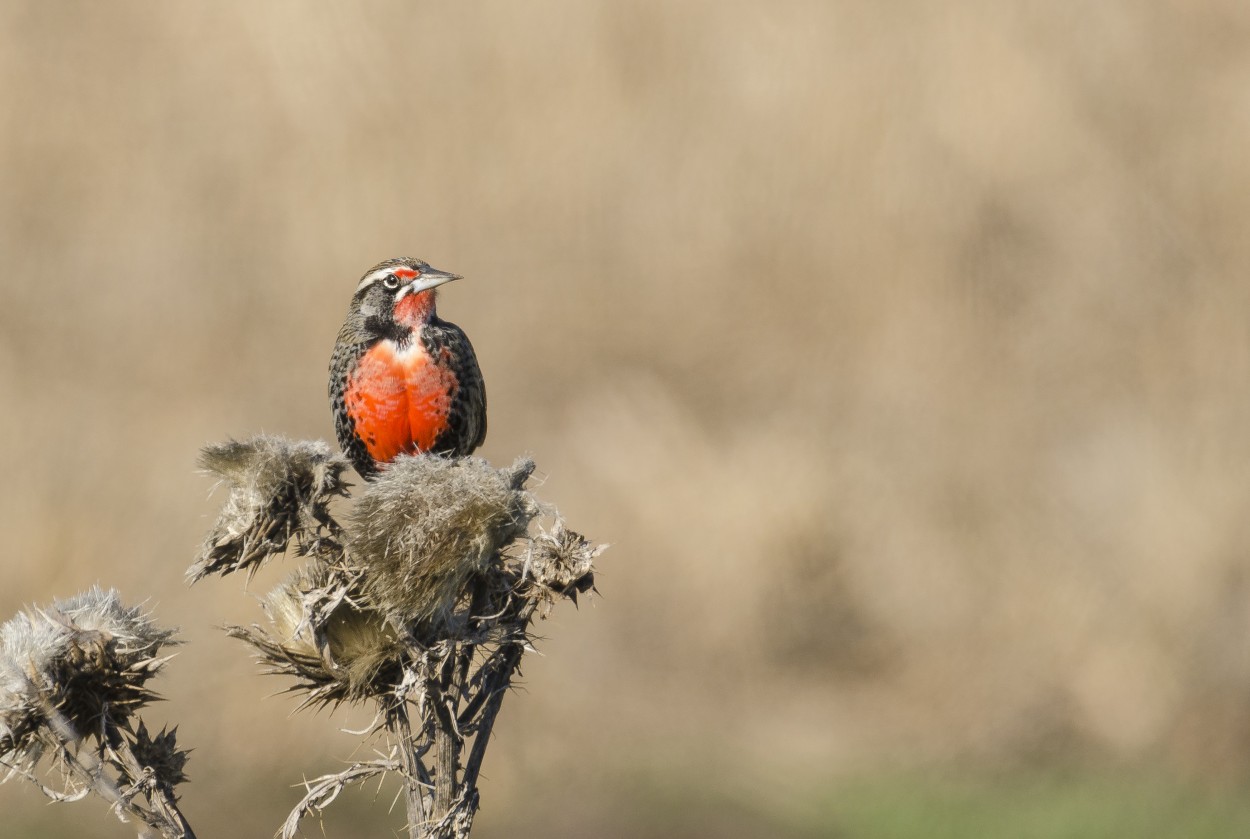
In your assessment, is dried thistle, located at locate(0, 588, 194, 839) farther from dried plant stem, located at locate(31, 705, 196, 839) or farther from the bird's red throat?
the bird's red throat

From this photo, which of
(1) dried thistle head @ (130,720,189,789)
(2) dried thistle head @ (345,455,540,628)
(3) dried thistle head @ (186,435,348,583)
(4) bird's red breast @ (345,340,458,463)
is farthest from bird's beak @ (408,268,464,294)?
(1) dried thistle head @ (130,720,189,789)

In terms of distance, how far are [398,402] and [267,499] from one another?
767mm

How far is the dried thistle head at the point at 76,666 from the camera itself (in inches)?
90.3

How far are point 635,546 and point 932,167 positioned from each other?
207cm

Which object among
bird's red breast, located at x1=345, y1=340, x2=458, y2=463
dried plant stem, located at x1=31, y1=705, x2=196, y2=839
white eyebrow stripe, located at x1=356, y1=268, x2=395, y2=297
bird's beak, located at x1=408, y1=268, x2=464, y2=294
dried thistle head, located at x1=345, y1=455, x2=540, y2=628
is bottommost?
dried plant stem, located at x1=31, y1=705, x2=196, y2=839

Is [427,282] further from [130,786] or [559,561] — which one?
[130,786]

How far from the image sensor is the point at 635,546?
20.9 feet

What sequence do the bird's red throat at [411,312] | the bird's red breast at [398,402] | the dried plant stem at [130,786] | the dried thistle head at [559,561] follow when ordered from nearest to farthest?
the dried plant stem at [130,786], the dried thistle head at [559,561], the bird's red breast at [398,402], the bird's red throat at [411,312]

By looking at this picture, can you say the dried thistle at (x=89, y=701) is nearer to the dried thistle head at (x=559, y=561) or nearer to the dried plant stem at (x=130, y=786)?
the dried plant stem at (x=130, y=786)

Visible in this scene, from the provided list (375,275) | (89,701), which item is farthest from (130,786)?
(375,275)

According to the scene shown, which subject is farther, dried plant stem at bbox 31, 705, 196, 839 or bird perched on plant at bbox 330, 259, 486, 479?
bird perched on plant at bbox 330, 259, 486, 479

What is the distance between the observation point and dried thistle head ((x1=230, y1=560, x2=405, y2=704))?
7.52ft

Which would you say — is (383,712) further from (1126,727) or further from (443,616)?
(1126,727)

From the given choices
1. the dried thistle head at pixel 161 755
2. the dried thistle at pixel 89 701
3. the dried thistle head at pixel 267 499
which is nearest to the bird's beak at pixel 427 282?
the dried thistle head at pixel 267 499
